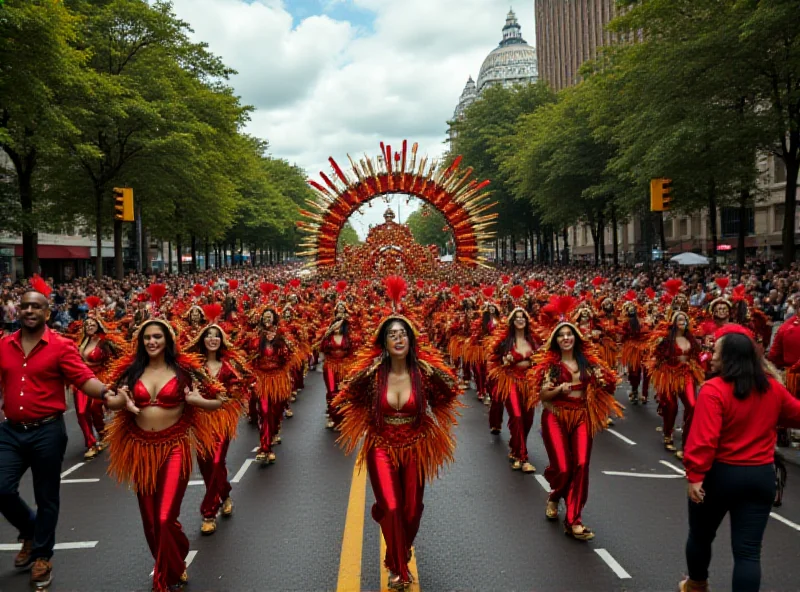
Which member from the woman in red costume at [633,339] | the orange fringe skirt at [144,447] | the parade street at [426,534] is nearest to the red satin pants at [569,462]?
the parade street at [426,534]

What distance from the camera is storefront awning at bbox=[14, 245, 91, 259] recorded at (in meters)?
39.0

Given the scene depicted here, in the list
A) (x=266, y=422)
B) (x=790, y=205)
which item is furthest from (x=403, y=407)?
(x=790, y=205)

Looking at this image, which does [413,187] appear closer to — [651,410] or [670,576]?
[651,410]

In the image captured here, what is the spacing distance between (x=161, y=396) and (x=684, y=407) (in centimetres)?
610

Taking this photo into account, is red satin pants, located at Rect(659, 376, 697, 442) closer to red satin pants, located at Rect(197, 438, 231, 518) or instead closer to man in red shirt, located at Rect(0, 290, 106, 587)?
red satin pants, located at Rect(197, 438, 231, 518)

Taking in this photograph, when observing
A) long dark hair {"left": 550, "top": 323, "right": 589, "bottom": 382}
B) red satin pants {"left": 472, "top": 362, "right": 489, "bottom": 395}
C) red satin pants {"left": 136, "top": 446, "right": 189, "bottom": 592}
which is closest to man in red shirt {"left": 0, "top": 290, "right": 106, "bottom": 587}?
red satin pants {"left": 136, "top": 446, "right": 189, "bottom": 592}

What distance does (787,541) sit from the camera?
5.33 m

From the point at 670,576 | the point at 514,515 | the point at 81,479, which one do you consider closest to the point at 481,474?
the point at 514,515

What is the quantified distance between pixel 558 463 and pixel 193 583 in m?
3.04

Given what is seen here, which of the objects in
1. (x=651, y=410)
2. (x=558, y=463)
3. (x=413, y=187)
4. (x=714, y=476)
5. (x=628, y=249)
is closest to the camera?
(x=714, y=476)

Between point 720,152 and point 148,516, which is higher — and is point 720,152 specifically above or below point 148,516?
above

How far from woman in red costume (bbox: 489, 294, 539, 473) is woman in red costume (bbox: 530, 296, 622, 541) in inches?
58.2

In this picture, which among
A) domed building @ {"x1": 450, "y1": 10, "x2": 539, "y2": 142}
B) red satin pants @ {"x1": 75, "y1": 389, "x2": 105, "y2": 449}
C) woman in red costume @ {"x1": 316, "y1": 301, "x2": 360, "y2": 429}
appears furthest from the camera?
domed building @ {"x1": 450, "y1": 10, "x2": 539, "y2": 142}

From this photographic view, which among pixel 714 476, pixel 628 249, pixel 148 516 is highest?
pixel 628 249
